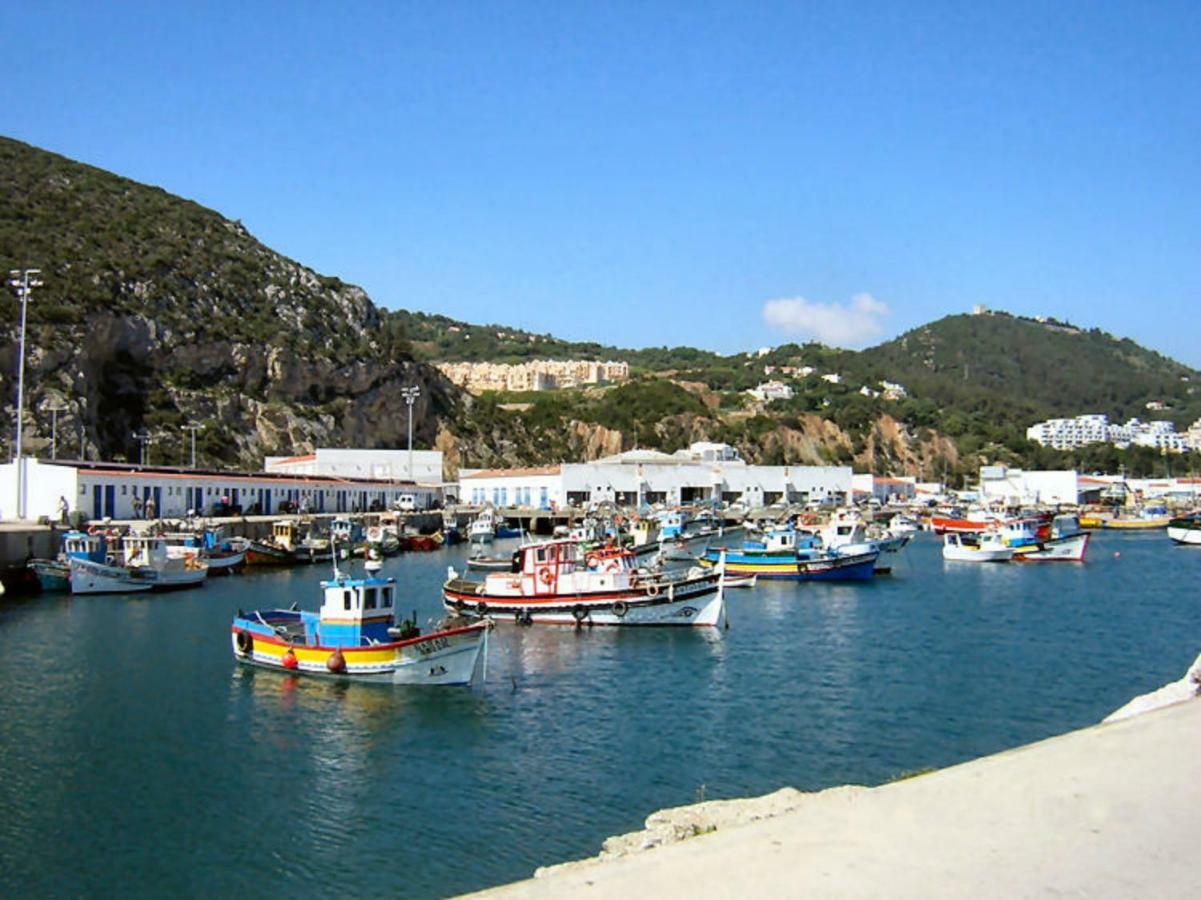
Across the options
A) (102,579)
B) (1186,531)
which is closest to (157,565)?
(102,579)

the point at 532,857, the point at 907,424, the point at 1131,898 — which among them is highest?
the point at 907,424

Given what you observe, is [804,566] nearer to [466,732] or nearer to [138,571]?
[138,571]

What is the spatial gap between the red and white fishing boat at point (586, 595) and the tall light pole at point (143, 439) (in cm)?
5039

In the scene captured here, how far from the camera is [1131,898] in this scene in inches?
302

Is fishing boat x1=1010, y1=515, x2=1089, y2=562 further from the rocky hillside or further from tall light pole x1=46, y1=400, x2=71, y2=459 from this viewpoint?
the rocky hillside

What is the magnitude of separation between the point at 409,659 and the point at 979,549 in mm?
43213

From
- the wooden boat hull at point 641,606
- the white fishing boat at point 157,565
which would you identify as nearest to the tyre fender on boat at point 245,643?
the wooden boat hull at point 641,606

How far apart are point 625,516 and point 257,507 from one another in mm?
27235

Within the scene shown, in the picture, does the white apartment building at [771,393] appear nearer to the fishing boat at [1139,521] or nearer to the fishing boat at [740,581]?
the fishing boat at [1139,521]

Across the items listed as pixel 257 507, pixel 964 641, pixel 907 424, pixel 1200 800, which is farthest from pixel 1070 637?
pixel 907 424

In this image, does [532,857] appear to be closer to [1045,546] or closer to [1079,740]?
[1079,740]

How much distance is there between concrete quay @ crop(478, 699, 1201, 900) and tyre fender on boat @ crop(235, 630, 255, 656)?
17.6m

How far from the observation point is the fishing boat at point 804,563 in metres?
46.8

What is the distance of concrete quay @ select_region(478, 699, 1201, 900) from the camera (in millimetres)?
7789
